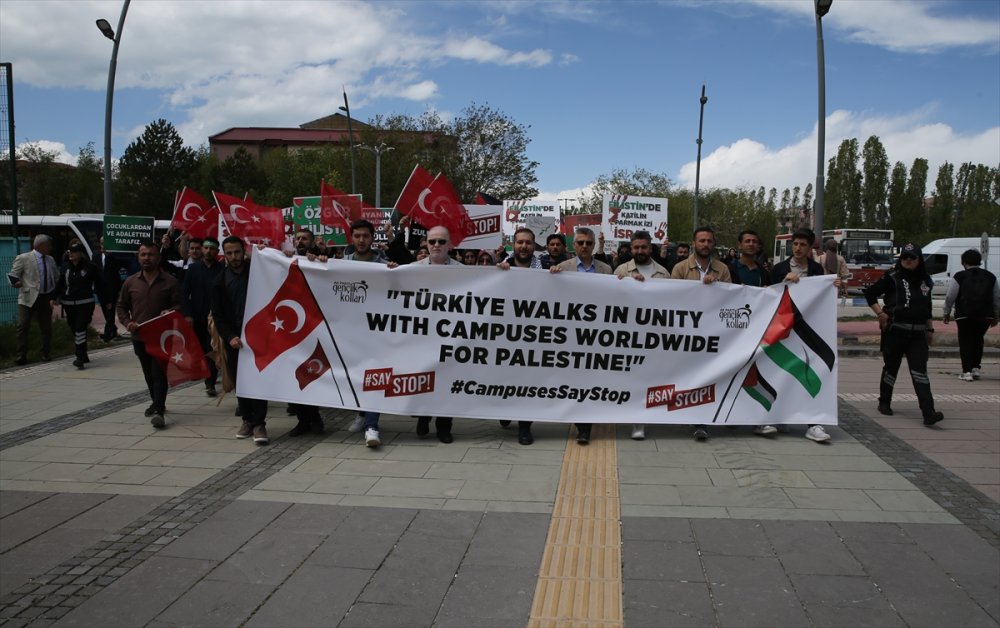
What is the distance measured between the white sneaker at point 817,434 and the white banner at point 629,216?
12.4 m

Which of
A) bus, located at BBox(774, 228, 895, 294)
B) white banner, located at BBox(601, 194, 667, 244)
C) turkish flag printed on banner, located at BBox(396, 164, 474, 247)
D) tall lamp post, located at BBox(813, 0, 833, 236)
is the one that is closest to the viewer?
turkish flag printed on banner, located at BBox(396, 164, 474, 247)

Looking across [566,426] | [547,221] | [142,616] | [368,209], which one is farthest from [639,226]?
[142,616]

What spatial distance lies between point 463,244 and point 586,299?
3.58 m

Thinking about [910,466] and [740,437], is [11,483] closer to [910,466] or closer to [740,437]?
[740,437]

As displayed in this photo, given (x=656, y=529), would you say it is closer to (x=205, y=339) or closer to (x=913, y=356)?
(x=913, y=356)

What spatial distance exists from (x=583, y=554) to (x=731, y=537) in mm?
889

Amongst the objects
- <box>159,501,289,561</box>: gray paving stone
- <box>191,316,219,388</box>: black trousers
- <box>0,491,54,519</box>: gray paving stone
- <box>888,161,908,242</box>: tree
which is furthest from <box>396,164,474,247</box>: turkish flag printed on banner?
<box>888,161,908,242</box>: tree

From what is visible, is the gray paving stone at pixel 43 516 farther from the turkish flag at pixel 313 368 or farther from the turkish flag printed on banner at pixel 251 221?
the turkish flag printed on banner at pixel 251 221

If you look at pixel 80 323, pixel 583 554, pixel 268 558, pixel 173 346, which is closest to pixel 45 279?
pixel 80 323

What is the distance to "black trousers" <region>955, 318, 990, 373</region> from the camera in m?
10.6

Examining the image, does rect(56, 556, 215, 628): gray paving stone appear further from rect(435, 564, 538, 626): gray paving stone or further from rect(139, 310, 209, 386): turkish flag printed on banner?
rect(139, 310, 209, 386): turkish flag printed on banner

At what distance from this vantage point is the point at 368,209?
63.3ft

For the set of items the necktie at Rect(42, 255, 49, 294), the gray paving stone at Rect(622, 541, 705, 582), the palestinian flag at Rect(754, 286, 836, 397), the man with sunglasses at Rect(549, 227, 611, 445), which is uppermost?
the man with sunglasses at Rect(549, 227, 611, 445)

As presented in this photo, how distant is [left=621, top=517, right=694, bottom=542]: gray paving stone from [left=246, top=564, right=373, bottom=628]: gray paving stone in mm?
1535
